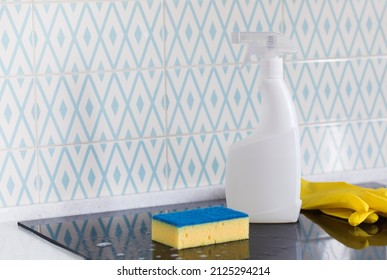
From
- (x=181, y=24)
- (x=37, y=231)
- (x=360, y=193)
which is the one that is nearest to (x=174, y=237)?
(x=37, y=231)

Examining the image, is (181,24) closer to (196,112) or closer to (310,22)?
(196,112)

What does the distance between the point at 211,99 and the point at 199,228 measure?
42cm

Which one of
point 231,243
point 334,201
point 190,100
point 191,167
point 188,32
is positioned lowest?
point 231,243

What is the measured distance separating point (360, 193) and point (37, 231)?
527 millimetres

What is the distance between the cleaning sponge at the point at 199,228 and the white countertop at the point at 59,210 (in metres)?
0.13

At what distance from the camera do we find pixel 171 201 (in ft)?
5.15

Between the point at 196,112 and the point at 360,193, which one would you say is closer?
the point at 360,193

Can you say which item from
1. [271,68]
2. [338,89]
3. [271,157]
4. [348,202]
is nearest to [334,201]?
[348,202]

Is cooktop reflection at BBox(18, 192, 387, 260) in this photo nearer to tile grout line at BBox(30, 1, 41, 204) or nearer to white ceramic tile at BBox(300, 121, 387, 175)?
tile grout line at BBox(30, 1, 41, 204)

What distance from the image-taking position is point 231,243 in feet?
4.09

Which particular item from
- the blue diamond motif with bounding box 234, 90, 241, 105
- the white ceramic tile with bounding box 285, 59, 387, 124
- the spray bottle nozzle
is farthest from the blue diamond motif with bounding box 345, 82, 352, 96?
the spray bottle nozzle

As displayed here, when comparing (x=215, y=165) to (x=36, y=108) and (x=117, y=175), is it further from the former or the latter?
(x=36, y=108)
